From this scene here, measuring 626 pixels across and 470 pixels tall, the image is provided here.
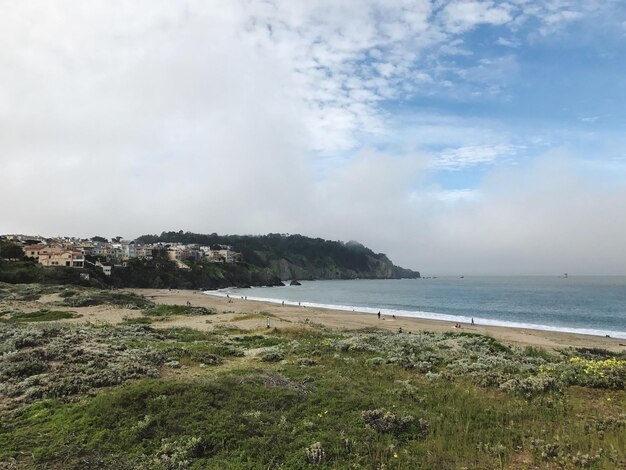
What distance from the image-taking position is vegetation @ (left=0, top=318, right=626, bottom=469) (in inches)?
339

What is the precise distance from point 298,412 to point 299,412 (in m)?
0.03

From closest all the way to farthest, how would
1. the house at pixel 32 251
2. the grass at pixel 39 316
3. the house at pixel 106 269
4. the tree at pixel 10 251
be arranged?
the grass at pixel 39 316, the tree at pixel 10 251, the house at pixel 32 251, the house at pixel 106 269

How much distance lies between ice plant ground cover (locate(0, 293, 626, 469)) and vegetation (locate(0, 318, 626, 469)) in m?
0.04

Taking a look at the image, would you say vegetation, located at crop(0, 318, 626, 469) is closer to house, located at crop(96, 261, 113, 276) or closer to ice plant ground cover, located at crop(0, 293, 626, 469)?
ice plant ground cover, located at crop(0, 293, 626, 469)

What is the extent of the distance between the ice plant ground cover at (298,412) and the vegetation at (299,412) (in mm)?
42

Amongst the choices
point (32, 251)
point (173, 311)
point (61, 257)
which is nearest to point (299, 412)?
point (173, 311)

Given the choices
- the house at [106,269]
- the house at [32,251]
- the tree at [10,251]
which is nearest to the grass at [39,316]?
the tree at [10,251]

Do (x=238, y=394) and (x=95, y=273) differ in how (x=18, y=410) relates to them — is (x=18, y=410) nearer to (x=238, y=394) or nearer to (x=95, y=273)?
(x=238, y=394)

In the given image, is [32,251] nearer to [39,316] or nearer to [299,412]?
[39,316]

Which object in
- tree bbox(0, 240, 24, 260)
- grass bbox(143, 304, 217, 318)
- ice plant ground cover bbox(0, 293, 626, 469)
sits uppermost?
tree bbox(0, 240, 24, 260)

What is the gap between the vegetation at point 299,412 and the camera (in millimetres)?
8602

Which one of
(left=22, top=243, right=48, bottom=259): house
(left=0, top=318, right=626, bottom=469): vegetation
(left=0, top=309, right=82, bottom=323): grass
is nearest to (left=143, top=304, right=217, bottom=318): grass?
(left=0, top=309, right=82, bottom=323): grass

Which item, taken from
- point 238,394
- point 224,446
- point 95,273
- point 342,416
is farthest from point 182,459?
point 95,273

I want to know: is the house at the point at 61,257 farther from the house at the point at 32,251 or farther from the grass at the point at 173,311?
the grass at the point at 173,311
